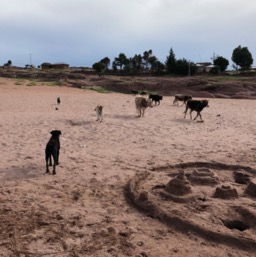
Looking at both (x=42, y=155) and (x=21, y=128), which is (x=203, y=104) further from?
(x=42, y=155)

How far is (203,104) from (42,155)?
1057cm

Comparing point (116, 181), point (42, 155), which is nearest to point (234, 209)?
point (116, 181)

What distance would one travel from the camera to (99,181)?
8.57 meters

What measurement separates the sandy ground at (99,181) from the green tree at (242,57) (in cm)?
5076

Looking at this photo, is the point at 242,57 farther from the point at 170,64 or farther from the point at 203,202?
the point at 203,202

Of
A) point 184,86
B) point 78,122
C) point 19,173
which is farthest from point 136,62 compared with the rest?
point 19,173

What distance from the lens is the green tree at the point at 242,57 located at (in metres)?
64.4

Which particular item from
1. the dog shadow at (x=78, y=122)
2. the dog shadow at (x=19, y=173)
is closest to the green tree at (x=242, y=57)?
the dog shadow at (x=78, y=122)

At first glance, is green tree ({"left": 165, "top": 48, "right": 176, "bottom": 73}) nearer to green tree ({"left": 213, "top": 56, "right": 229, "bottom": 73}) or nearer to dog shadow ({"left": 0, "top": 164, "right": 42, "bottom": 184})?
green tree ({"left": 213, "top": 56, "right": 229, "bottom": 73})

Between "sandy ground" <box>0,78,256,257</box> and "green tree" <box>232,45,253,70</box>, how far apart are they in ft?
167

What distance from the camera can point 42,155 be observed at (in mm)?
10695

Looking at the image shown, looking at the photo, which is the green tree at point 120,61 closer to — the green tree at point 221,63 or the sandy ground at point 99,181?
the green tree at point 221,63

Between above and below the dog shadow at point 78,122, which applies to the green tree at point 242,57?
above

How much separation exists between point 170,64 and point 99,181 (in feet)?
179
